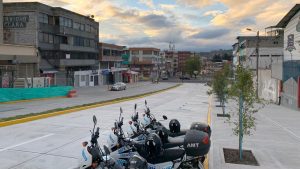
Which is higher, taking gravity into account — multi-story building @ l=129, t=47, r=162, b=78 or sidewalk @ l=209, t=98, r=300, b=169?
multi-story building @ l=129, t=47, r=162, b=78

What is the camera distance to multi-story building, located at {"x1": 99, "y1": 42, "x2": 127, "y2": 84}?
7306 cm

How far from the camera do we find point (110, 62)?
79.3 m

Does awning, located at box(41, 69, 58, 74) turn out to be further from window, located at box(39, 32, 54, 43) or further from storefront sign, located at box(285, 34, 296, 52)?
storefront sign, located at box(285, 34, 296, 52)

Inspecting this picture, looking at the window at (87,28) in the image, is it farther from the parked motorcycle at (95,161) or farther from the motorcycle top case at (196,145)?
the parked motorcycle at (95,161)

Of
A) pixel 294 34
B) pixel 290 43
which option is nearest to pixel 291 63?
pixel 294 34

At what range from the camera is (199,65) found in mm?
157375

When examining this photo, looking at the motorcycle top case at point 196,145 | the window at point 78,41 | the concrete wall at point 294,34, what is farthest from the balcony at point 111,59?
the motorcycle top case at point 196,145

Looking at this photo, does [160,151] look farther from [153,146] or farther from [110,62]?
[110,62]

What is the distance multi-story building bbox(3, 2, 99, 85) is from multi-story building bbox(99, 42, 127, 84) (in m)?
8.79

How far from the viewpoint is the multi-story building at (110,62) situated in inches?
2876

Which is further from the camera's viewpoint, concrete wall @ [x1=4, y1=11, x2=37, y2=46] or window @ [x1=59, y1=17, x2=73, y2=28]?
window @ [x1=59, y1=17, x2=73, y2=28]

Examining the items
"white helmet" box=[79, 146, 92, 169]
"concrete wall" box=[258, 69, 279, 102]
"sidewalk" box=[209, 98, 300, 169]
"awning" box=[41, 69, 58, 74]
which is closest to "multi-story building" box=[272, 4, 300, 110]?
"concrete wall" box=[258, 69, 279, 102]

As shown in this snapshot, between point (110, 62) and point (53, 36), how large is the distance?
2951 cm

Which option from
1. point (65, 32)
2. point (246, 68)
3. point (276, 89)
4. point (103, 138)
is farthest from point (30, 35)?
point (246, 68)
